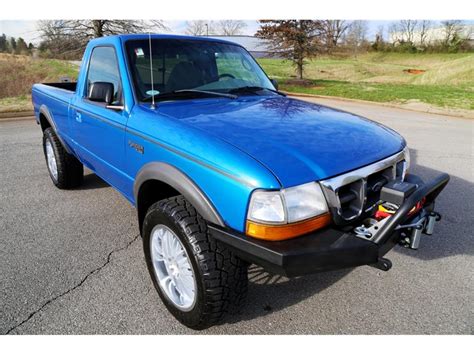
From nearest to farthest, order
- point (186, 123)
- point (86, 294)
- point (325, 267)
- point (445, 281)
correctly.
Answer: point (325, 267), point (186, 123), point (86, 294), point (445, 281)

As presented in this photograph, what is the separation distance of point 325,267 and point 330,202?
0.35m

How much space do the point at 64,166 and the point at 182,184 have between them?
2.93 metres

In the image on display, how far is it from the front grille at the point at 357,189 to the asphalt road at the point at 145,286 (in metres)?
0.81

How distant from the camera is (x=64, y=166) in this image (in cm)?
441

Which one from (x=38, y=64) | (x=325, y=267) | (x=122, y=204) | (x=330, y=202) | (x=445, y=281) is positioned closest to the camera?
(x=325, y=267)

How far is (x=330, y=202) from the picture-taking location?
6.37 ft

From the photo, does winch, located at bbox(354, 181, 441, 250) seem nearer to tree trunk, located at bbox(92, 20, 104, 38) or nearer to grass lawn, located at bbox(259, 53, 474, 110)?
grass lawn, located at bbox(259, 53, 474, 110)

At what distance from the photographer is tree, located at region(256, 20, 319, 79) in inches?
797

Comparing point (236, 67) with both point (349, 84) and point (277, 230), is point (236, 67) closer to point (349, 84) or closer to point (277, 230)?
point (277, 230)

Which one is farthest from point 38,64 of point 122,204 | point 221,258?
point 221,258

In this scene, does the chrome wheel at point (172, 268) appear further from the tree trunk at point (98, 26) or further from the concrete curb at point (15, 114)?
the tree trunk at point (98, 26)

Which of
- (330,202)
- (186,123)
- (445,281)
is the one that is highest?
(186,123)

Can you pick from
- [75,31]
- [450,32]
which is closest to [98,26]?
[75,31]

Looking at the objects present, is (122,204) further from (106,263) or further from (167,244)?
(167,244)
